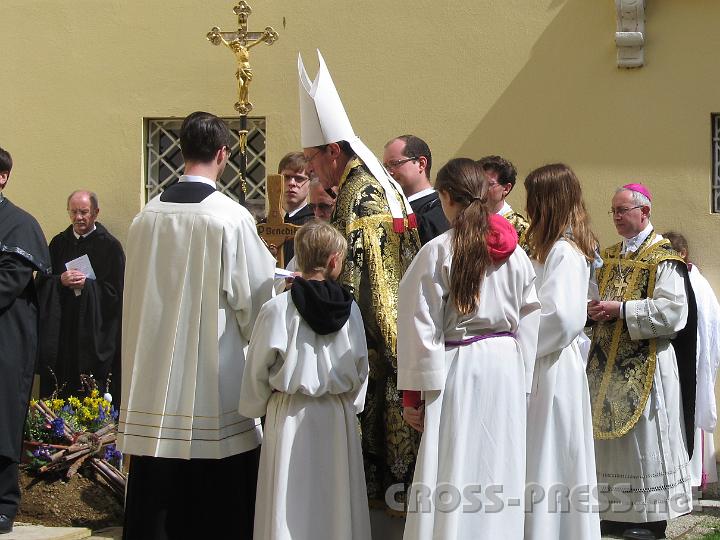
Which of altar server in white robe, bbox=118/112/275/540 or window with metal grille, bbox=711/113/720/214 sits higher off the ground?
window with metal grille, bbox=711/113/720/214

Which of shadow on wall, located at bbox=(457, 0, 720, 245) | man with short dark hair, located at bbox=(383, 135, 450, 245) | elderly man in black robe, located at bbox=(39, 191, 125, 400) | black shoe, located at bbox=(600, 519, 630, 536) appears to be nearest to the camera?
man with short dark hair, located at bbox=(383, 135, 450, 245)

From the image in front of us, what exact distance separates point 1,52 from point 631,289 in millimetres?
5497

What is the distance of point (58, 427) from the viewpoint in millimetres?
6898

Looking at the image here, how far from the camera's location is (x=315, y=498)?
4.87 meters

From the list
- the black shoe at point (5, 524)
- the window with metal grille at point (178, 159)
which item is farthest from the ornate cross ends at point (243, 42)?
the black shoe at point (5, 524)

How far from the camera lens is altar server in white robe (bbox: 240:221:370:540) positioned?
15.8ft

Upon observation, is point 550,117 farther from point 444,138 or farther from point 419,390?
point 419,390

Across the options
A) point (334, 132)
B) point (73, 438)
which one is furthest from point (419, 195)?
point (73, 438)

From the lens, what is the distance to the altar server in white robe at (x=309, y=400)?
482 centimetres

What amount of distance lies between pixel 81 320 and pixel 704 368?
15.4 feet

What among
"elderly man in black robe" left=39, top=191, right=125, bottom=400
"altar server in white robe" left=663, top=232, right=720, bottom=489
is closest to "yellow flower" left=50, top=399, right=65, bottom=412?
"elderly man in black robe" left=39, top=191, right=125, bottom=400

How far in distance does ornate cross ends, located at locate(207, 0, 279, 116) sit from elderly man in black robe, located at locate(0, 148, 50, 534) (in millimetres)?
2361

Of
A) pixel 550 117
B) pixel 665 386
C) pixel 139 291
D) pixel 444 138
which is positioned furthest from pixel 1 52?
pixel 665 386

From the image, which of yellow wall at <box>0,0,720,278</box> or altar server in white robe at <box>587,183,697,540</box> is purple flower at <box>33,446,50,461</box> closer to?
yellow wall at <box>0,0,720,278</box>
